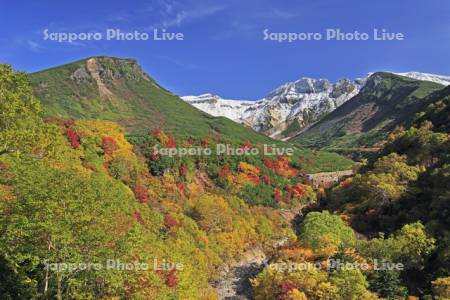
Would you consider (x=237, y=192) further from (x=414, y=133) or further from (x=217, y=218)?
(x=414, y=133)

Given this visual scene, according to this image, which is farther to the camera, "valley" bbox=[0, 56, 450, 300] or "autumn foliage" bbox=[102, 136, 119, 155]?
"autumn foliage" bbox=[102, 136, 119, 155]

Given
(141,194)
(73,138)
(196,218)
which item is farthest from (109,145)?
(196,218)

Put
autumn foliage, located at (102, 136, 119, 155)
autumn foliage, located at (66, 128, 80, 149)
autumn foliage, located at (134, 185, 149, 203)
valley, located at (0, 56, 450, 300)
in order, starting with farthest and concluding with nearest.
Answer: autumn foliage, located at (102, 136, 119, 155), autumn foliage, located at (66, 128, 80, 149), autumn foliage, located at (134, 185, 149, 203), valley, located at (0, 56, 450, 300)

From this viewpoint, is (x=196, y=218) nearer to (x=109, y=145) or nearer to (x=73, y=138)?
(x=109, y=145)

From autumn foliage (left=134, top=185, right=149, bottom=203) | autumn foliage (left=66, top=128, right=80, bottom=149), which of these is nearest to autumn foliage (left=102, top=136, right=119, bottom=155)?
autumn foliage (left=66, top=128, right=80, bottom=149)

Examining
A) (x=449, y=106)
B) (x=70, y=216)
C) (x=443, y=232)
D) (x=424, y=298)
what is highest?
(x=449, y=106)

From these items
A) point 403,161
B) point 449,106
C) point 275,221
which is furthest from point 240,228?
point 449,106

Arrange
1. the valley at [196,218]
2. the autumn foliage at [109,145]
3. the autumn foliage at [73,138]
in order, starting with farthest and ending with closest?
the autumn foliage at [109,145], the autumn foliage at [73,138], the valley at [196,218]

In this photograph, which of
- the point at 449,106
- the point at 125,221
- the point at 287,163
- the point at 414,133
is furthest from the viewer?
the point at 287,163

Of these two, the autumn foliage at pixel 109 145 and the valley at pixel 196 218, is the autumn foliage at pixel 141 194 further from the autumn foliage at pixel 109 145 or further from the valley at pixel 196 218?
the autumn foliage at pixel 109 145

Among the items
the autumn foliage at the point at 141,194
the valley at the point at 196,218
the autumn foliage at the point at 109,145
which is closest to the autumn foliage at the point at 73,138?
the valley at the point at 196,218

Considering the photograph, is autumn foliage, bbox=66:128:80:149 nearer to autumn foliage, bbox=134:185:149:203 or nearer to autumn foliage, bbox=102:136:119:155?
autumn foliage, bbox=102:136:119:155
